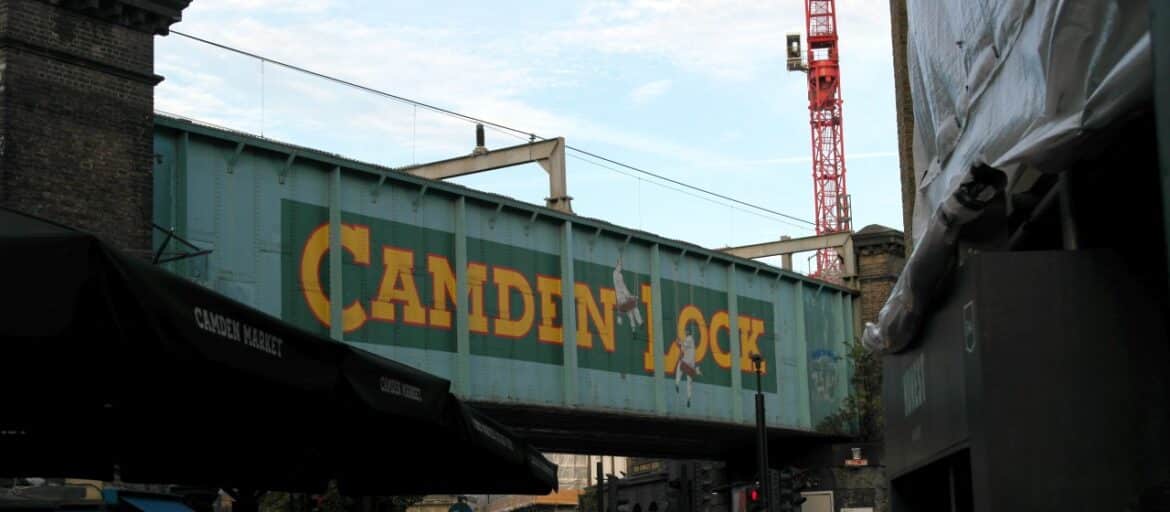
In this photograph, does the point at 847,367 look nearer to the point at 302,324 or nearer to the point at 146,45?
the point at 302,324

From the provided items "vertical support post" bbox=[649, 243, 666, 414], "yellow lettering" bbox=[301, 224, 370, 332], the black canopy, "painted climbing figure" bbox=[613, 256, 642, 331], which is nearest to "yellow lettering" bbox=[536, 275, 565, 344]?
"painted climbing figure" bbox=[613, 256, 642, 331]

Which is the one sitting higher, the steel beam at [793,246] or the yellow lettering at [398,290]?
the steel beam at [793,246]

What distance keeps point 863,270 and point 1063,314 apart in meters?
38.4

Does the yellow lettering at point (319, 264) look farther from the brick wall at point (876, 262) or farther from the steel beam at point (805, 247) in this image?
the brick wall at point (876, 262)

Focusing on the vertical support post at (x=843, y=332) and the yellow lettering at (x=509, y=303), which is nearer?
the yellow lettering at (x=509, y=303)

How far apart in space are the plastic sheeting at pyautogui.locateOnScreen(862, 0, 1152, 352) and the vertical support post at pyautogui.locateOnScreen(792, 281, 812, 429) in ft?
104

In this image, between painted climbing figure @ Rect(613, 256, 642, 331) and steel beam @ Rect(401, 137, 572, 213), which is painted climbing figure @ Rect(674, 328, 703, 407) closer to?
painted climbing figure @ Rect(613, 256, 642, 331)

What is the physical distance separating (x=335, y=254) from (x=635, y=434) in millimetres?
Answer: 14271

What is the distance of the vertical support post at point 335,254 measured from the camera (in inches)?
1056

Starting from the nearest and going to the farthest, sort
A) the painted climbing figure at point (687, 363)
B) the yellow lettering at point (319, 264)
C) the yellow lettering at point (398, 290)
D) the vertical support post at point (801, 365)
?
the yellow lettering at point (319, 264) → the yellow lettering at point (398, 290) → the painted climbing figure at point (687, 363) → the vertical support post at point (801, 365)

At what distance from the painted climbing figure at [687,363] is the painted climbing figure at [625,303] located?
161 cm

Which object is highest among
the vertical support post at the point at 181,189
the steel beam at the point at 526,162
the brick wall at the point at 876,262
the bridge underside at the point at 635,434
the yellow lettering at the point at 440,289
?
the steel beam at the point at 526,162

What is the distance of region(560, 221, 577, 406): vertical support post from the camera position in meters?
32.0

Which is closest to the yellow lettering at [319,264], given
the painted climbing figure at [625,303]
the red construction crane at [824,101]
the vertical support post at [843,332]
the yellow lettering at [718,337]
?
the painted climbing figure at [625,303]
